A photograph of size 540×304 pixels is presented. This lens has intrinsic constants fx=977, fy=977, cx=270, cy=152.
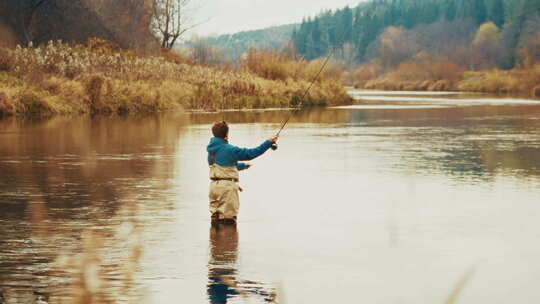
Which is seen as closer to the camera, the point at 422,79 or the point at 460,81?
the point at 460,81

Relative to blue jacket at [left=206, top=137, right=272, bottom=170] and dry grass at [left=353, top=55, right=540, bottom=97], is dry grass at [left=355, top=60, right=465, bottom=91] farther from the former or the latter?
blue jacket at [left=206, top=137, right=272, bottom=170]

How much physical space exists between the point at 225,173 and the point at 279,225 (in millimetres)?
766

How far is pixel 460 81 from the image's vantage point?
95312 millimetres

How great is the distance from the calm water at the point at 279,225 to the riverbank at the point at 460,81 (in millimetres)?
55098

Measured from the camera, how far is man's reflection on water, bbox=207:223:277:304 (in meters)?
6.78

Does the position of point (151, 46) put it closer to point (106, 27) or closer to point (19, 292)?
point (106, 27)

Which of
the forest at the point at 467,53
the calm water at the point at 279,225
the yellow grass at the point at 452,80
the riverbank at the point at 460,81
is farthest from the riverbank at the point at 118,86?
the yellow grass at the point at 452,80

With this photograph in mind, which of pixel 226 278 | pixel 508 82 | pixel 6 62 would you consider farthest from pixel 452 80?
pixel 226 278

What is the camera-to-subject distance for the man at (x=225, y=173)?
32.3 ft

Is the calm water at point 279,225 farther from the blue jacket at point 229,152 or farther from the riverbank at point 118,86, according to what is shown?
the riverbank at point 118,86

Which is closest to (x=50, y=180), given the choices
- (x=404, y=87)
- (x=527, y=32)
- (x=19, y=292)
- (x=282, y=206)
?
(x=282, y=206)

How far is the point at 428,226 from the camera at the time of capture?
9.87m

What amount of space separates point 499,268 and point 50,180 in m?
7.59

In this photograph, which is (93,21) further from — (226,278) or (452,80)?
(452,80)
